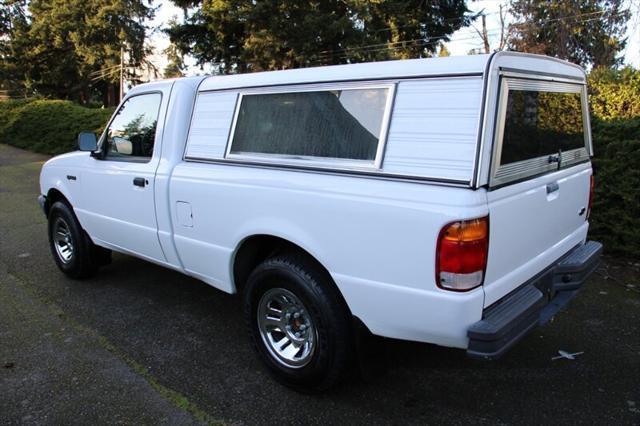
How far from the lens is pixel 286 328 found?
3.04 metres

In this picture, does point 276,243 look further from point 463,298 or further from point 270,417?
point 463,298

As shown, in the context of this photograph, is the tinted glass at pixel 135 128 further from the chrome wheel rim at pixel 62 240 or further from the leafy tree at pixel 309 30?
the leafy tree at pixel 309 30

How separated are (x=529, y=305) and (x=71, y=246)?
4175 millimetres

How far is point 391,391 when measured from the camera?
9.95 feet

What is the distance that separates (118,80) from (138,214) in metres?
39.0

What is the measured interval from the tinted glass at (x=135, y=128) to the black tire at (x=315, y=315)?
5.22ft

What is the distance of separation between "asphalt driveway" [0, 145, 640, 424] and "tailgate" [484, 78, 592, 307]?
2.56 ft

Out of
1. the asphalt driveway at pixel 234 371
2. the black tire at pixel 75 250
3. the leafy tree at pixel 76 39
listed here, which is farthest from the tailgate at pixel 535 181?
the leafy tree at pixel 76 39

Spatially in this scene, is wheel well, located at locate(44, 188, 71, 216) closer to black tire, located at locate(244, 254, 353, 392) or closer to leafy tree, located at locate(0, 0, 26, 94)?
black tire, located at locate(244, 254, 353, 392)

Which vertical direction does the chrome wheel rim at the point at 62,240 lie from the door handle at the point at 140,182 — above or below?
below

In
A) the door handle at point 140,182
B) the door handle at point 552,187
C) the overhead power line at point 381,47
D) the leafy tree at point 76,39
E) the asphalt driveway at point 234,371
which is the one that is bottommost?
the asphalt driveway at point 234,371

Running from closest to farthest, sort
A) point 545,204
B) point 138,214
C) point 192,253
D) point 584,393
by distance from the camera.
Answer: point 545,204 < point 584,393 < point 192,253 < point 138,214

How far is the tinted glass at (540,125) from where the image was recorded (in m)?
2.57

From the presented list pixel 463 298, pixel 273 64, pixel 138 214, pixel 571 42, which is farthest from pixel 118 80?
pixel 463 298
